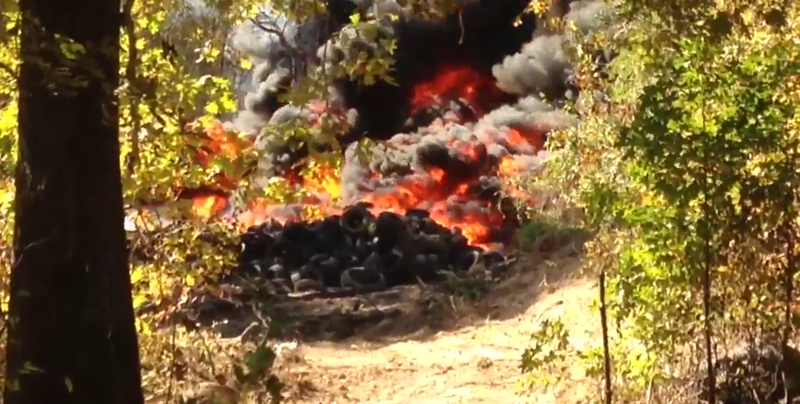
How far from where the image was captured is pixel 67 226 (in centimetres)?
350

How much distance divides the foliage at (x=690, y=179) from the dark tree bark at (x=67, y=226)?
7.33ft

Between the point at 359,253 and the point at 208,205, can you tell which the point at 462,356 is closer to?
the point at 208,205

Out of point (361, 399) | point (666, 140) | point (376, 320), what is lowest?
point (361, 399)

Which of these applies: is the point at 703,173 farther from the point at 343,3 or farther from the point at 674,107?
the point at 343,3

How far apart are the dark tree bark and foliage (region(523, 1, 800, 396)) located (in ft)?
7.33

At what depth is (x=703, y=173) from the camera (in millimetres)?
4273

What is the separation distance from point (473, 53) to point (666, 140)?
15.9 meters

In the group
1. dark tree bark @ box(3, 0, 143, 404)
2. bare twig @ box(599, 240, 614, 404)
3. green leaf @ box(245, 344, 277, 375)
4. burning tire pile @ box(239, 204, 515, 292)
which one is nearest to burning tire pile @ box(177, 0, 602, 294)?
burning tire pile @ box(239, 204, 515, 292)

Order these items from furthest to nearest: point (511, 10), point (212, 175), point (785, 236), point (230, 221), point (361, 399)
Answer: point (511, 10) < point (361, 399) < point (230, 221) < point (212, 175) < point (785, 236)

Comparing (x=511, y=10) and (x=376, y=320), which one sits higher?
(x=511, y=10)

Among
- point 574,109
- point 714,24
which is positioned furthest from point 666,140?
point 574,109

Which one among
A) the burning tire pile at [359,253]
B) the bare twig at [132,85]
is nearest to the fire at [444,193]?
the burning tire pile at [359,253]

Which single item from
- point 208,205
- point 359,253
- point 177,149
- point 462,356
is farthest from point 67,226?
point 359,253

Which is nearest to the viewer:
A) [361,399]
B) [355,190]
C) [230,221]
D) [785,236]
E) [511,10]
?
[785,236]
